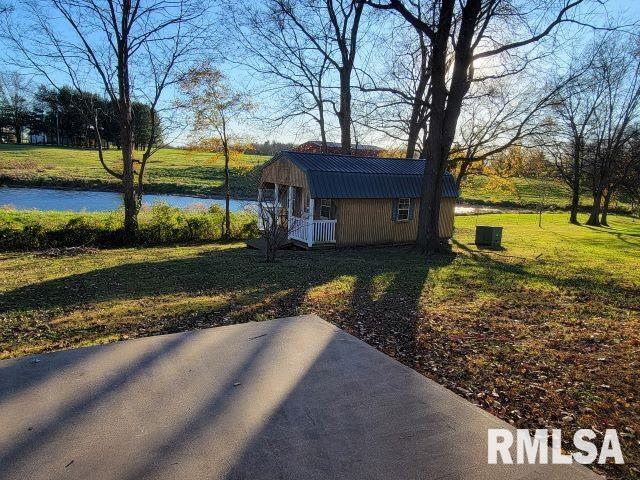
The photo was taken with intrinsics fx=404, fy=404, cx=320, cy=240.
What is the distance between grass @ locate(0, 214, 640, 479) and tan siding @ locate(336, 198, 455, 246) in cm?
241

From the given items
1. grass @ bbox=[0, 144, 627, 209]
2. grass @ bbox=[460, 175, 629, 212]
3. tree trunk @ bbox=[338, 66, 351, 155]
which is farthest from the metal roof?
grass @ bbox=[460, 175, 629, 212]

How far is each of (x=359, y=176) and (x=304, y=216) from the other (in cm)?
287

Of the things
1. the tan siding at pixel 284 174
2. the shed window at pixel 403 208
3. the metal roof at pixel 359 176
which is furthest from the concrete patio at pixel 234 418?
the shed window at pixel 403 208

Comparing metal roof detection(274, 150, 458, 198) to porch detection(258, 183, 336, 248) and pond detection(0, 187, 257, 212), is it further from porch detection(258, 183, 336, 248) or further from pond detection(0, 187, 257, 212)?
pond detection(0, 187, 257, 212)

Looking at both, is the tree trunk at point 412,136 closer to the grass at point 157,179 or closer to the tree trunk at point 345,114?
the tree trunk at point 345,114

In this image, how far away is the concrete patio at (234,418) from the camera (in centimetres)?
304

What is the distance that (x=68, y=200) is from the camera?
105 feet

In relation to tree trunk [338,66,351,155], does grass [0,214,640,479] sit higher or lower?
lower

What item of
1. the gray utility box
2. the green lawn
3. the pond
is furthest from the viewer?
the green lawn

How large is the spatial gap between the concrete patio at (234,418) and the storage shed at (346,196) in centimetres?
1073

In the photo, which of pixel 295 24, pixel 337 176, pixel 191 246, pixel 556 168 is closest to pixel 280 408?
pixel 337 176

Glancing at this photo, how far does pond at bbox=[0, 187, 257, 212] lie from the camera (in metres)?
28.3

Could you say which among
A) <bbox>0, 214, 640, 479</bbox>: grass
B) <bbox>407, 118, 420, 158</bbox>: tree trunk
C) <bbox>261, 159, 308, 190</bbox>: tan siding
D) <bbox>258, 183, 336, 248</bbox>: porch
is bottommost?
<bbox>0, 214, 640, 479</bbox>: grass

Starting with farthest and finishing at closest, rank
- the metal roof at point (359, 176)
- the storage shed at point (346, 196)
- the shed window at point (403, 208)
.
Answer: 1. the shed window at point (403, 208)
2. the storage shed at point (346, 196)
3. the metal roof at point (359, 176)
